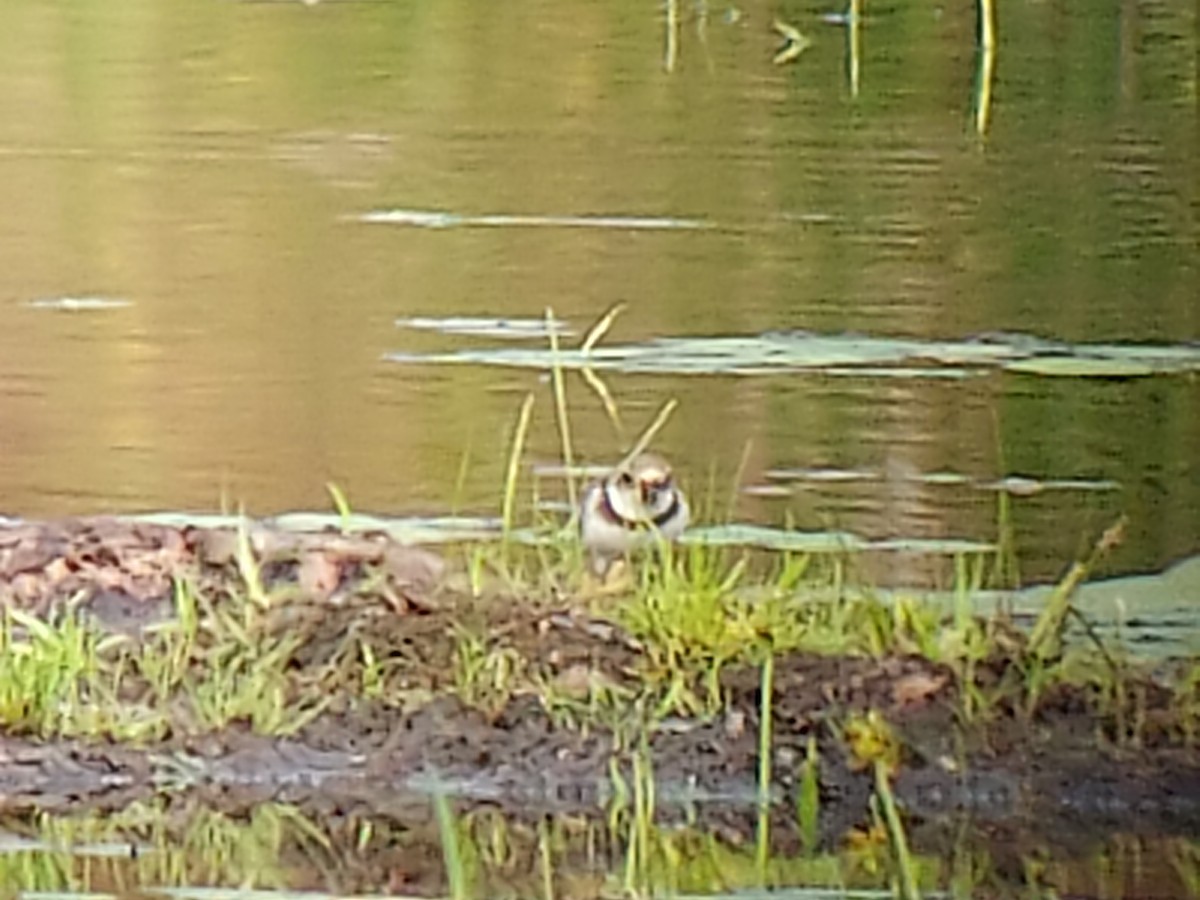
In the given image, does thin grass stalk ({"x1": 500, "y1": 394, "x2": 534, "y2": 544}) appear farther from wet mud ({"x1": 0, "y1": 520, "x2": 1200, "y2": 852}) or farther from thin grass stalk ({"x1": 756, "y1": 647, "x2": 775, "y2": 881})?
thin grass stalk ({"x1": 756, "y1": 647, "x2": 775, "y2": 881})

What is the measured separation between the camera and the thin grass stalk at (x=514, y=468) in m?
1.64

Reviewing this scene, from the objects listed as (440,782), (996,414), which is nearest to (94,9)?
(440,782)

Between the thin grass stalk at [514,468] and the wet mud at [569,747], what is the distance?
60 millimetres

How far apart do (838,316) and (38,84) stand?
60 cm

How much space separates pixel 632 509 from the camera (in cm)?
163

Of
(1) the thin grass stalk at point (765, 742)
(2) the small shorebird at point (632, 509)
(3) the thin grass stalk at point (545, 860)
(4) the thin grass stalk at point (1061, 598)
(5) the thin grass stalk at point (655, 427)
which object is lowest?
(3) the thin grass stalk at point (545, 860)

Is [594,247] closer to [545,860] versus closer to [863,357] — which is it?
[863,357]

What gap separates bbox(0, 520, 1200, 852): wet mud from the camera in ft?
5.23

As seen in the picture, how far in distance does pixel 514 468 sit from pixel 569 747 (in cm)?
20

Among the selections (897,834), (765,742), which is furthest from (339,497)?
(897,834)

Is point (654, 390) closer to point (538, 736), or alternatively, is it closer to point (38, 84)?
point (538, 736)

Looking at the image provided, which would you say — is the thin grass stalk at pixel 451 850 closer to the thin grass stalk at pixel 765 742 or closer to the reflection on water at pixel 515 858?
the reflection on water at pixel 515 858

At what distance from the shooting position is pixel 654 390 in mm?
1645

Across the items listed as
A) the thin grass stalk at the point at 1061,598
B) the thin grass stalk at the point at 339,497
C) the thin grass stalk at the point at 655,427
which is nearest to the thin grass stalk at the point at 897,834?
the thin grass stalk at the point at 1061,598
